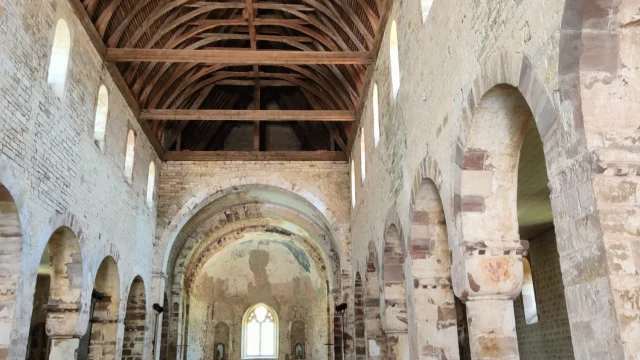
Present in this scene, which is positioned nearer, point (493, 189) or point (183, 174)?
point (493, 189)

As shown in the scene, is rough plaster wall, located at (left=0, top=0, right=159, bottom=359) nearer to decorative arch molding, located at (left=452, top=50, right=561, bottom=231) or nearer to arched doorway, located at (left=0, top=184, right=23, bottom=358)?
arched doorway, located at (left=0, top=184, right=23, bottom=358)

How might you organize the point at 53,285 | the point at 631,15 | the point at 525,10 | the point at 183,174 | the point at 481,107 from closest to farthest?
1. the point at 631,15
2. the point at 525,10
3. the point at 481,107
4. the point at 53,285
5. the point at 183,174

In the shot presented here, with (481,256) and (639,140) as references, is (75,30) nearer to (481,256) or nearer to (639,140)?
(481,256)

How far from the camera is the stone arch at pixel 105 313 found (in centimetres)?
1183

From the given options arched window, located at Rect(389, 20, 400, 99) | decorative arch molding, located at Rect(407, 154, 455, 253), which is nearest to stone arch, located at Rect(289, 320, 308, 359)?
arched window, located at Rect(389, 20, 400, 99)

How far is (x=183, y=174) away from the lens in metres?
15.3

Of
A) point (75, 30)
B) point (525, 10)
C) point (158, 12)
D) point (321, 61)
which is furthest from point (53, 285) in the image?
point (525, 10)

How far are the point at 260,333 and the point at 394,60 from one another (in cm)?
1708

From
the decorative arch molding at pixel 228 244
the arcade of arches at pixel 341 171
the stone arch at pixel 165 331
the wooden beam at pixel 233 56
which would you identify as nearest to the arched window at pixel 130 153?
the arcade of arches at pixel 341 171

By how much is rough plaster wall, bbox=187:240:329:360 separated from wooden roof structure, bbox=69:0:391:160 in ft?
22.3

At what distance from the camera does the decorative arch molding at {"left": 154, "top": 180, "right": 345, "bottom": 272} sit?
14844 millimetres

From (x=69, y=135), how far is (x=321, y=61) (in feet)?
16.0

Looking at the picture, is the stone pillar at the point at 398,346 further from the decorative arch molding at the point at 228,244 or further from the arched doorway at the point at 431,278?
the decorative arch molding at the point at 228,244

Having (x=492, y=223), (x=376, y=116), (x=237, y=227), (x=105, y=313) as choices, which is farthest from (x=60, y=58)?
(x=237, y=227)
